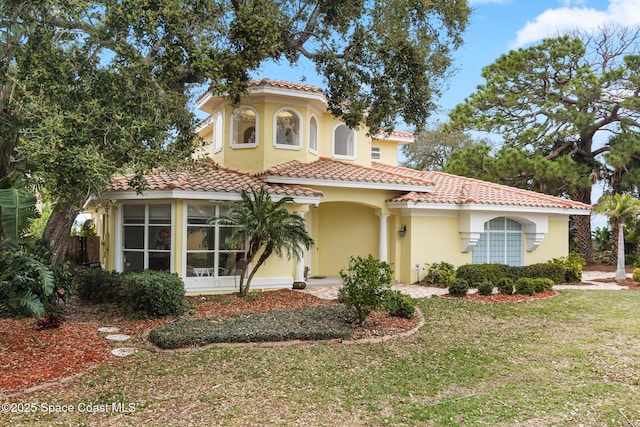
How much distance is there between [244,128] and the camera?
17.7m

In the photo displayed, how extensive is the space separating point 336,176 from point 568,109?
1760cm

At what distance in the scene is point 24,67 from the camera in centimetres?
906

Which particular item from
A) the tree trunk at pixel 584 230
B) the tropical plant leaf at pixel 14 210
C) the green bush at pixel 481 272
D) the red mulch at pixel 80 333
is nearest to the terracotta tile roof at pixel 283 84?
the red mulch at pixel 80 333

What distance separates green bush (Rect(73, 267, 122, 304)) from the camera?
1226 centimetres

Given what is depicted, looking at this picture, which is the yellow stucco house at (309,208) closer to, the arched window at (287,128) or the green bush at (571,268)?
the arched window at (287,128)

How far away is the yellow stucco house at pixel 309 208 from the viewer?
1425cm

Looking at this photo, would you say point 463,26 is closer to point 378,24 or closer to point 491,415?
point 378,24

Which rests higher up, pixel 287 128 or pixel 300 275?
pixel 287 128

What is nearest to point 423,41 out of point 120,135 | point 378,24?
point 378,24

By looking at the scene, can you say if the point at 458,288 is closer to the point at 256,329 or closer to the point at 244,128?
the point at 256,329

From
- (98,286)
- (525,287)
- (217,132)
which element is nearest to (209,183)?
(98,286)

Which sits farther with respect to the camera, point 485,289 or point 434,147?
point 434,147

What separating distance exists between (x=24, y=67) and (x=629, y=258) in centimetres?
3027

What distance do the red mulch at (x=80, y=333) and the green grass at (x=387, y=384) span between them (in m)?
0.64
